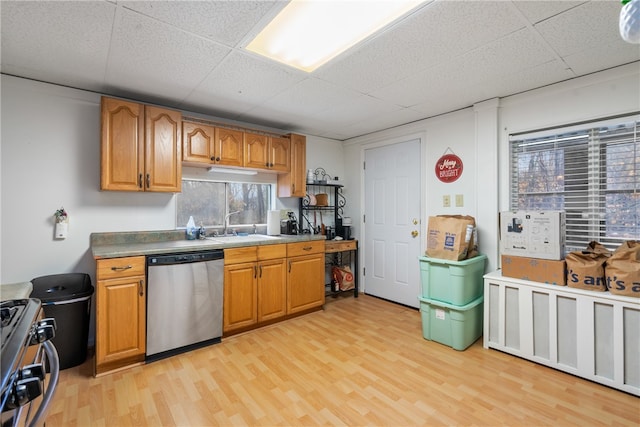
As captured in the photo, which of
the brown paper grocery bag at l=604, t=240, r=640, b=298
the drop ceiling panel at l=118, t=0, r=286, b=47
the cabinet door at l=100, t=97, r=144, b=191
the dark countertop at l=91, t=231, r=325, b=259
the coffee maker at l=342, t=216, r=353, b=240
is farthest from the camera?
the coffee maker at l=342, t=216, r=353, b=240

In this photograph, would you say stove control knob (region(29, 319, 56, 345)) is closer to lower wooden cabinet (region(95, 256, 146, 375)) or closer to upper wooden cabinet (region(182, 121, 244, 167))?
lower wooden cabinet (region(95, 256, 146, 375))

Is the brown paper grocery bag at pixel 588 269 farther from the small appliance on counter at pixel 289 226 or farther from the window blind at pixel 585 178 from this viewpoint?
the small appliance on counter at pixel 289 226

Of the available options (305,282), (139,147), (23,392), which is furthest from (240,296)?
(23,392)

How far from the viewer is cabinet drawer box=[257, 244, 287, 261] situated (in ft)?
10.1

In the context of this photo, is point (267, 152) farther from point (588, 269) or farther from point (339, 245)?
point (588, 269)

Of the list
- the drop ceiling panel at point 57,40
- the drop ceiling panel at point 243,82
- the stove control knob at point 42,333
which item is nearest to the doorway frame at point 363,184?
the drop ceiling panel at point 243,82

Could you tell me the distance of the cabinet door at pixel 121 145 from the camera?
2.53 meters

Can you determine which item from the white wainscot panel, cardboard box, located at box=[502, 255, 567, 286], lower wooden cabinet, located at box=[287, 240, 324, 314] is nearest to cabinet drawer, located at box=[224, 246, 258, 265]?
lower wooden cabinet, located at box=[287, 240, 324, 314]

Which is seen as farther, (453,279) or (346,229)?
(346,229)

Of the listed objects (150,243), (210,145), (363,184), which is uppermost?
(210,145)

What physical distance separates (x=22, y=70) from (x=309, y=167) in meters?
2.96

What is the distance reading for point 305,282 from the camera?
3.45 m

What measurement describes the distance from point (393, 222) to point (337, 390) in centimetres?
237

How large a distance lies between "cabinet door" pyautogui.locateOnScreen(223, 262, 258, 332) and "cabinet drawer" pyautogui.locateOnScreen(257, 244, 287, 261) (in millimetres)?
125
